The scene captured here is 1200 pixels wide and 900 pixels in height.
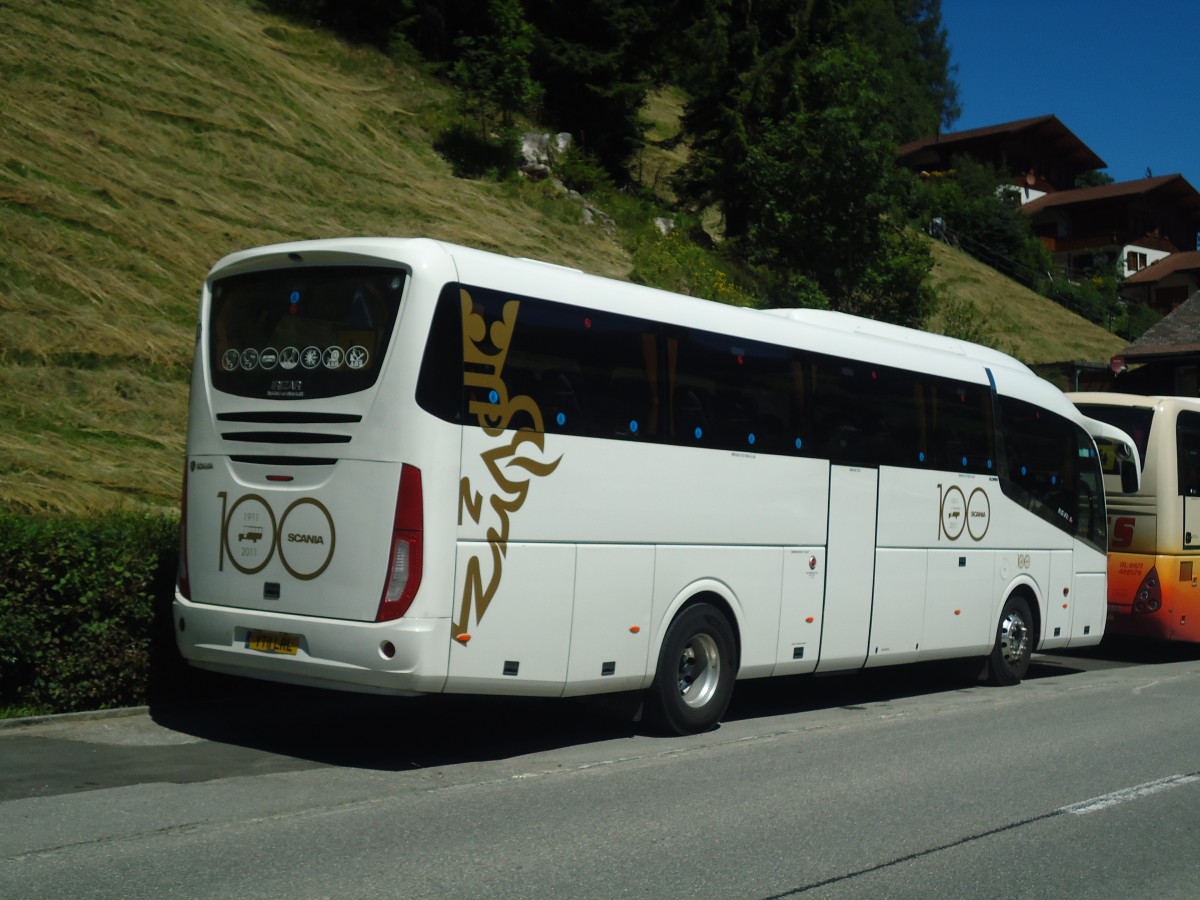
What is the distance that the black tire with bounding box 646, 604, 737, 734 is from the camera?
32.1 feet

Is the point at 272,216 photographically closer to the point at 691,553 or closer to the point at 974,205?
the point at 691,553

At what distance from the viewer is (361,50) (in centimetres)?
3975

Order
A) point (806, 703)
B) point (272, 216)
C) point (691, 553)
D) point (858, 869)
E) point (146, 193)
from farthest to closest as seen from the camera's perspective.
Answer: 1. point (272, 216)
2. point (146, 193)
3. point (806, 703)
4. point (691, 553)
5. point (858, 869)

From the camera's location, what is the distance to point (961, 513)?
13125 mm

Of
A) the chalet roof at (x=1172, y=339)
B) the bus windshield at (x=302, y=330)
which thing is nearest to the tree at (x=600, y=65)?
the chalet roof at (x=1172, y=339)

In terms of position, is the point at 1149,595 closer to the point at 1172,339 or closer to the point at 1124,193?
the point at 1172,339

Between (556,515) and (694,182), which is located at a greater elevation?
(694,182)

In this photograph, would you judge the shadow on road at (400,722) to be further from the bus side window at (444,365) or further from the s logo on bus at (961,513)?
the bus side window at (444,365)

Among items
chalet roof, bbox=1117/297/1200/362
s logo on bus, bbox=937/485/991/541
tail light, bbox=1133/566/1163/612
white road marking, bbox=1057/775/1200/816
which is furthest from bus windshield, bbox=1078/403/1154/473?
chalet roof, bbox=1117/297/1200/362

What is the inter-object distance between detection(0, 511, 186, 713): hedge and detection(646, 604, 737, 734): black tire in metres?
3.77

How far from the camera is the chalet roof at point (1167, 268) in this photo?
79812mm

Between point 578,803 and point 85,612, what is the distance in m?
4.07

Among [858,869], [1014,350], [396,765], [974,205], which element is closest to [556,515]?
[396,765]

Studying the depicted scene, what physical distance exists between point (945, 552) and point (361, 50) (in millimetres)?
31852
